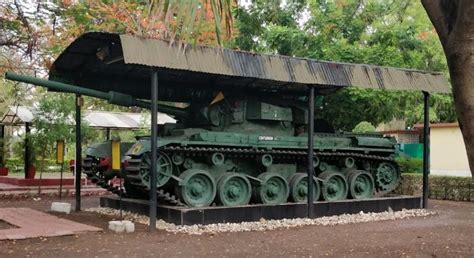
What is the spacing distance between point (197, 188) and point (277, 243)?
2.93 m

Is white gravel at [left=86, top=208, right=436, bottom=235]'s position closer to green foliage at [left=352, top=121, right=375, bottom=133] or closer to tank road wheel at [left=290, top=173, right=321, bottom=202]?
tank road wheel at [left=290, top=173, right=321, bottom=202]

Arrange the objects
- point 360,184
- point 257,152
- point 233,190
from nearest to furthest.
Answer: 1. point 233,190
2. point 257,152
3. point 360,184

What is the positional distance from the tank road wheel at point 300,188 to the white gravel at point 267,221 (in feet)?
2.80

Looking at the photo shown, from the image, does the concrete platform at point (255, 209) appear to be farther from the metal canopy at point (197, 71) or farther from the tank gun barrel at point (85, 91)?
the metal canopy at point (197, 71)

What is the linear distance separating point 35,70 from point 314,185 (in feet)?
27.8

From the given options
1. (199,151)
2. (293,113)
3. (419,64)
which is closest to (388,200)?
(293,113)

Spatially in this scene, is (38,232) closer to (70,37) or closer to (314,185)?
(314,185)

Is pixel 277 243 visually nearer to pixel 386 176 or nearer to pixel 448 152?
pixel 386 176

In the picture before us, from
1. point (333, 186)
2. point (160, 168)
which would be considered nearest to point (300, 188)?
point (333, 186)

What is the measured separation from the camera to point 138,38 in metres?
9.98

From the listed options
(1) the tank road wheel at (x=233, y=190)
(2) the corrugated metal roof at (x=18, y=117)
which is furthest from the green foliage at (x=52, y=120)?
(1) the tank road wheel at (x=233, y=190)

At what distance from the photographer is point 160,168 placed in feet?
37.0

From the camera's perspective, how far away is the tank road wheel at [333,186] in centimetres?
1332

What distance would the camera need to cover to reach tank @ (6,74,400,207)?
11383 millimetres
